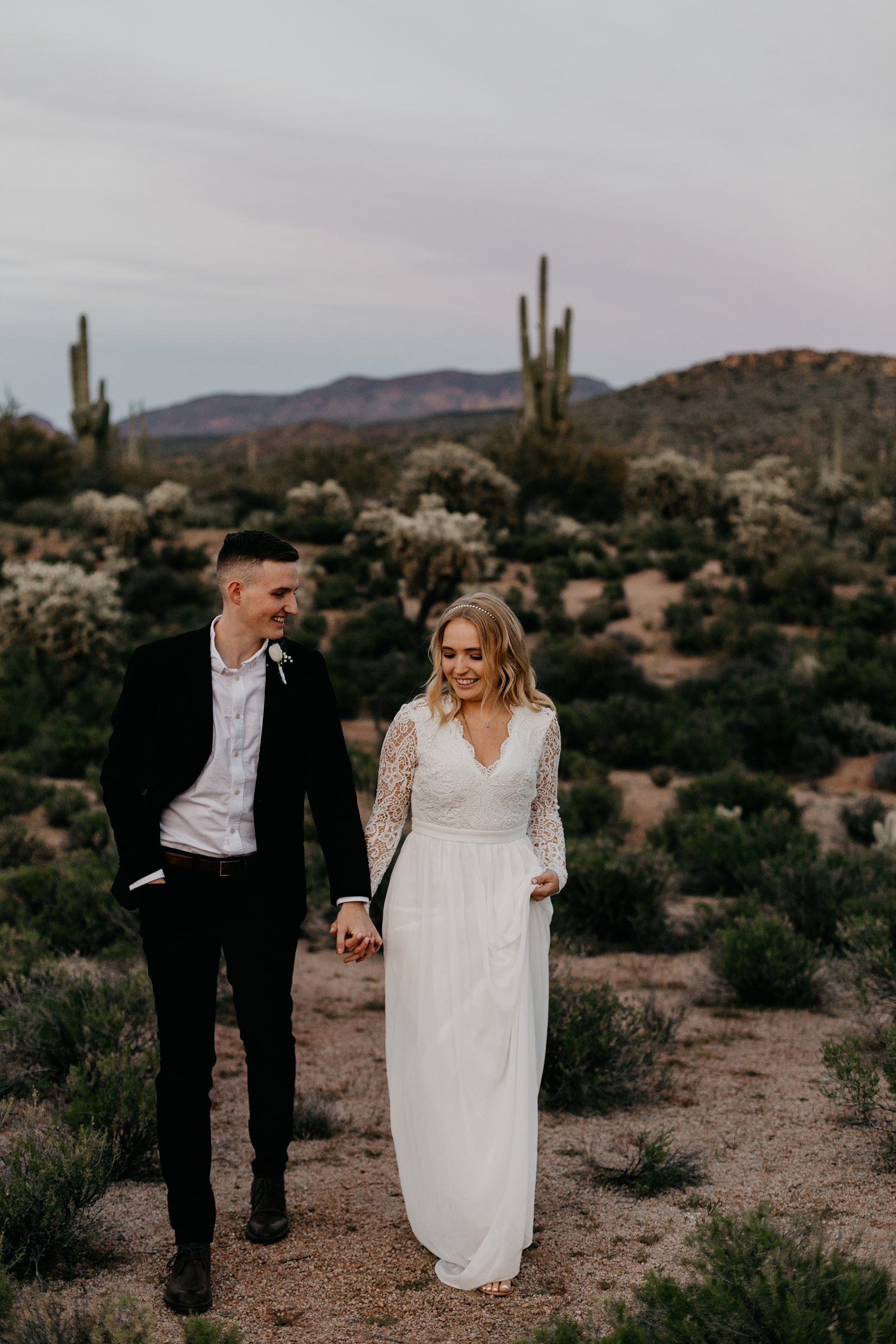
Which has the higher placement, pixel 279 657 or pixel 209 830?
pixel 279 657

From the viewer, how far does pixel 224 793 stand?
3.50 metres

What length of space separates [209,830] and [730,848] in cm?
687

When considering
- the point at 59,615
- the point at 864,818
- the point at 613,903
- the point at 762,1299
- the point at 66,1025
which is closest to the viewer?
the point at 762,1299

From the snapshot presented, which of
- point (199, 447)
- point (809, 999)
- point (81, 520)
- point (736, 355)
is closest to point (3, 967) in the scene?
point (809, 999)

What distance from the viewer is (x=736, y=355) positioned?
7144cm

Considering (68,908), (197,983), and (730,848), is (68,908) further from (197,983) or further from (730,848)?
(730,848)

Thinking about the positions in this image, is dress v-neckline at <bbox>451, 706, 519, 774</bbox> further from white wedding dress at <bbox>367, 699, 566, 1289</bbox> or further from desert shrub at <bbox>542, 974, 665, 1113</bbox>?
desert shrub at <bbox>542, 974, 665, 1113</bbox>

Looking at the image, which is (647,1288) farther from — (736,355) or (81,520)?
(736,355)

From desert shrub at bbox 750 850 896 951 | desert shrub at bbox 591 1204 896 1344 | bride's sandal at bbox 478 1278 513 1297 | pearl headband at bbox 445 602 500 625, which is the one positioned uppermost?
pearl headband at bbox 445 602 500 625

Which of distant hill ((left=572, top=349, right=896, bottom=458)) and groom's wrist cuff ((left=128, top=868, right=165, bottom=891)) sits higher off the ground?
distant hill ((left=572, top=349, right=896, bottom=458))

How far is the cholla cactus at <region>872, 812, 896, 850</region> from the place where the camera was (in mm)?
9188

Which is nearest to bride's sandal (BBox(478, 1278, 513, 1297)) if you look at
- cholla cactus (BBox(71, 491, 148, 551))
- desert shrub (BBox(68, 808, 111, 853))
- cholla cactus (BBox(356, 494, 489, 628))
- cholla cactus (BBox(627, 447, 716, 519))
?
desert shrub (BBox(68, 808, 111, 853))

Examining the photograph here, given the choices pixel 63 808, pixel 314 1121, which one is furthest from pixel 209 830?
pixel 63 808

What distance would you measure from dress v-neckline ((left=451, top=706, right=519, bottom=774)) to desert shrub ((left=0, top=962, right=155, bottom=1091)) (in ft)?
7.30
